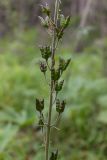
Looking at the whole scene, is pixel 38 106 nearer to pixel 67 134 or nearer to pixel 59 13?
pixel 59 13

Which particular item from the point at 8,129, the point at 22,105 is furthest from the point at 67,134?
the point at 8,129

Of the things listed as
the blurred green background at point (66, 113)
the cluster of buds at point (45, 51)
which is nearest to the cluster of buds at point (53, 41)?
the cluster of buds at point (45, 51)

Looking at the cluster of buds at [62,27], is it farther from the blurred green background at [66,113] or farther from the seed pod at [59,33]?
the blurred green background at [66,113]

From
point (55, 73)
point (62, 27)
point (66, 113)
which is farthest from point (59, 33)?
point (66, 113)

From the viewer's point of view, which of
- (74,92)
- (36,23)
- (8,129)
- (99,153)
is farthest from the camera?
(36,23)

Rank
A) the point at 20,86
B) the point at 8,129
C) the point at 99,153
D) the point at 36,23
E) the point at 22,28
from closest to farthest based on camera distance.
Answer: the point at 8,129, the point at 99,153, the point at 20,86, the point at 22,28, the point at 36,23

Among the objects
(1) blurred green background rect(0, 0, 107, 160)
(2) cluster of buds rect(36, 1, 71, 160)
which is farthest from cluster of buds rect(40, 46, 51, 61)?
(1) blurred green background rect(0, 0, 107, 160)

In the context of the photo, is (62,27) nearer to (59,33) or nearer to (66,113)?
(59,33)

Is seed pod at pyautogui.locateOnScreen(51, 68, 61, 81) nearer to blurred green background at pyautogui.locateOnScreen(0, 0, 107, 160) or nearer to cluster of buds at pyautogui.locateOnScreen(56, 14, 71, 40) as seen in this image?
cluster of buds at pyautogui.locateOnScreen(56, 14, 71, 40)

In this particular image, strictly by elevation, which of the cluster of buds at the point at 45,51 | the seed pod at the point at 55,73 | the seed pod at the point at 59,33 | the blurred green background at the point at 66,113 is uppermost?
the blurred green background at the point at 66,113

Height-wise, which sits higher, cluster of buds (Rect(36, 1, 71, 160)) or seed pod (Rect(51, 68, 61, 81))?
cluster of buds (Rect(36, 1, 71, 160))

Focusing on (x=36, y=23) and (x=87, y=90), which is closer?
(x=87, y=90)
